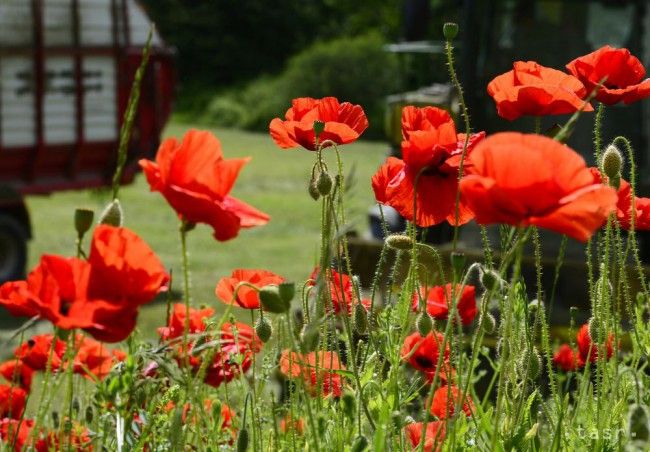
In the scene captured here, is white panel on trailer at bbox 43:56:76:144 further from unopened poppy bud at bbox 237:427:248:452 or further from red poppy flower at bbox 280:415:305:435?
unopened poppy bud at bbox 237:427:248:452

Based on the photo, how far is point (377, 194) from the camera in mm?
1651

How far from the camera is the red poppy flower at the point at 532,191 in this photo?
1202 mm

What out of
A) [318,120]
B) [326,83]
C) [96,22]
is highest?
[318,120]

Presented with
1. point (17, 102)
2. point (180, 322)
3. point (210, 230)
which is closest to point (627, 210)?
point (180, 322)

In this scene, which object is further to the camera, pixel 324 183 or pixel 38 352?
pixel 38 352

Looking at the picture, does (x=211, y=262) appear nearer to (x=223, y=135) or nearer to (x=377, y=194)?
(x=377, y=194)

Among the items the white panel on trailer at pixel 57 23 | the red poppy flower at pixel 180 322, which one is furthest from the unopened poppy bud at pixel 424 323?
the white panel on trailer at pixel 57 23

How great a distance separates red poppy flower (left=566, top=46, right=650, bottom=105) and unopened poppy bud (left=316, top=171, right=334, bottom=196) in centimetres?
36

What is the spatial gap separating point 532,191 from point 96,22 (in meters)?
8.96

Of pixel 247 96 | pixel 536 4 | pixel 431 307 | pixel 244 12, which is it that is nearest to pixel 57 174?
pixel 536 4

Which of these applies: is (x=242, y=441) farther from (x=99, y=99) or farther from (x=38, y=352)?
(x=99, y=99)

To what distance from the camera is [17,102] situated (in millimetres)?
9438

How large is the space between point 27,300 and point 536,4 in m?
6.11

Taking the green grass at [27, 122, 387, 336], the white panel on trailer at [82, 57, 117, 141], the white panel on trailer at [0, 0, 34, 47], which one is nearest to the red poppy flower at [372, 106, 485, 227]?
the green grass at [27, 122, 387, 336]
